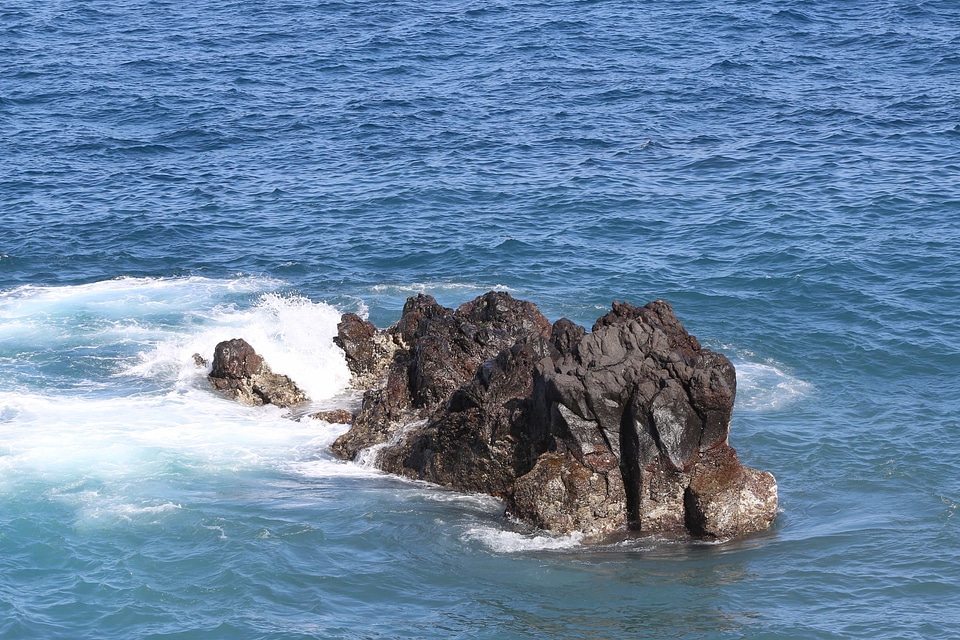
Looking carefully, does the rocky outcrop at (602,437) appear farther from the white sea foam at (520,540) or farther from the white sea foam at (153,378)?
the white sea foam at (153,378)

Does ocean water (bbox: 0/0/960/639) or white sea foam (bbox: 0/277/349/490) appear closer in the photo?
ocean water (bbox: 0/0/960/639)

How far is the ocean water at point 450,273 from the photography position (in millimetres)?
15602

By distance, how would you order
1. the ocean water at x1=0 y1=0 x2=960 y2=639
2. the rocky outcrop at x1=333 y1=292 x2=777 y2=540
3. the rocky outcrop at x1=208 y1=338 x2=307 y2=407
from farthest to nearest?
the rocky outcrop at x1=208 y1=338 x2=307 y2=407 < the rocky outcrop at x1=333 y1=292 x2=777 y2=540 < the ocean water at x1=0 y1=0 x2=960 y2=639

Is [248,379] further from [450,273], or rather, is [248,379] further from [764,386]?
[764,386]

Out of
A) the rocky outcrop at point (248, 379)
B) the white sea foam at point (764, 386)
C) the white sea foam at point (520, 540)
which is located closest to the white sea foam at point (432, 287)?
the rocky outcrop at point (248, 379)

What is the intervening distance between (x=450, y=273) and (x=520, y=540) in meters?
15.1

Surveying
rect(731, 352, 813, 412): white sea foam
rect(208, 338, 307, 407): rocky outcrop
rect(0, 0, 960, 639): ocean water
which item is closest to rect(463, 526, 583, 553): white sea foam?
rect(0, 0, 960, 639): ocean water

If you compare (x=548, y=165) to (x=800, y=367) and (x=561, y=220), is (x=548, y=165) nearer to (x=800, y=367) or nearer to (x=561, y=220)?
(x=561, y=220)

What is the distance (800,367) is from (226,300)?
1513cm

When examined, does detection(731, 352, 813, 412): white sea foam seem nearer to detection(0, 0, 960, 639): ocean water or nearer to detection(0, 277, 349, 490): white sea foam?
detection(0, 0, 960, 639): ocean water

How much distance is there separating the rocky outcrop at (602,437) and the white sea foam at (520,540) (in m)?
0.23

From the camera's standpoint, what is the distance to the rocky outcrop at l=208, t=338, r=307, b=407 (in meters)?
23.4

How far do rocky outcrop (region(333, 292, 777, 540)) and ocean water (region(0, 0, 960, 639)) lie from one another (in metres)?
0.57

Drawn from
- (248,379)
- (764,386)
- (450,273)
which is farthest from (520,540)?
(450,273)
